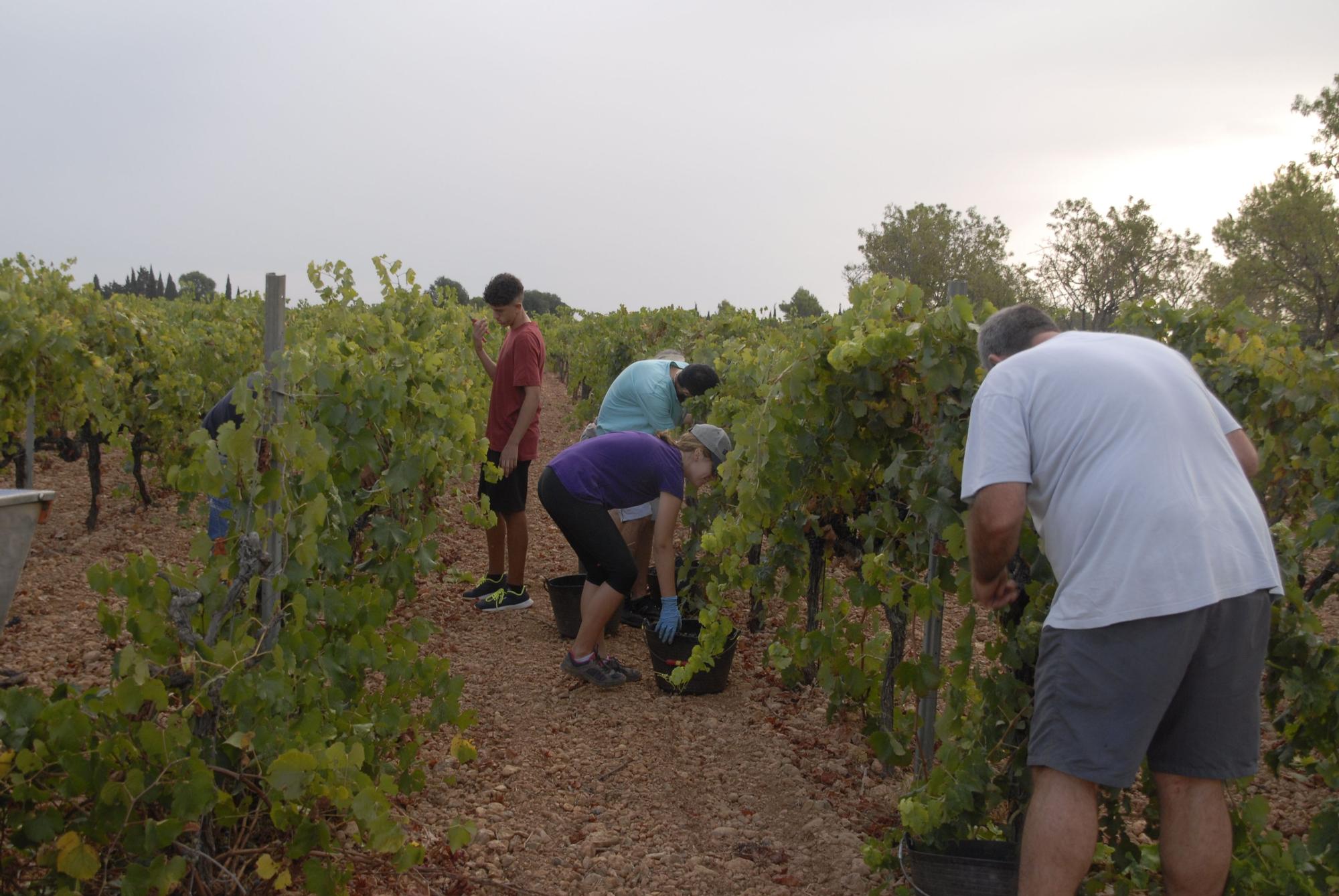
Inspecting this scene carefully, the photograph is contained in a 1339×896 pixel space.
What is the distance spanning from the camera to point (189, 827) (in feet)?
6.65

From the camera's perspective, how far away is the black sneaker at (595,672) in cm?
404

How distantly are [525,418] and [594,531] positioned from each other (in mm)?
1098

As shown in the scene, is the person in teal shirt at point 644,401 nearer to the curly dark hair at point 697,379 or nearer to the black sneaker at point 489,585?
the curly dark hair at point 697,379

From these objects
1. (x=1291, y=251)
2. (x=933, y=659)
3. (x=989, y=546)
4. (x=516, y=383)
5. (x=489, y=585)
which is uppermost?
(x=1291, y=251)

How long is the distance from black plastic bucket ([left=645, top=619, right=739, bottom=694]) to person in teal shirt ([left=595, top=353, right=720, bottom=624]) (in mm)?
619

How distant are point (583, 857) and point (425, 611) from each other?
8.44ft

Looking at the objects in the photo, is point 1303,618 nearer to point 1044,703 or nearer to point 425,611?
point 1044,703

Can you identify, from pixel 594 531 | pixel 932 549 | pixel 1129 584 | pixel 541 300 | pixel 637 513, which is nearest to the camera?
pixel 1129 584

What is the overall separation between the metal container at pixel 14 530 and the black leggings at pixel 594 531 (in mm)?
1995

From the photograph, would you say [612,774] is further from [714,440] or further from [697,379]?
[697,379]

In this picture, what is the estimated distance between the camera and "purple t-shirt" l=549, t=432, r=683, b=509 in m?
3.89

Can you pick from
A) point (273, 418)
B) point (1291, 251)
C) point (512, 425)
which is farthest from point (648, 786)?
point (1291, 251)

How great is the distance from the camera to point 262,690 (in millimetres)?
2025

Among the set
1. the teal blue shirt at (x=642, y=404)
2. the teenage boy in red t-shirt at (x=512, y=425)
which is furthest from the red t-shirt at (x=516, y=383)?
the teal blue shirt at (x=642, y=404)
